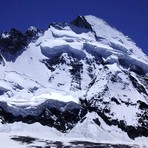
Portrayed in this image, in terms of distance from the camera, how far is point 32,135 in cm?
17612

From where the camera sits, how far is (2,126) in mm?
182375

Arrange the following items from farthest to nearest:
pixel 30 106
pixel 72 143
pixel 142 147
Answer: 1. pixel 30 106
2. pixel 142 147
3. pixel 72 143

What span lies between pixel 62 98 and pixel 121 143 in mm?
35864

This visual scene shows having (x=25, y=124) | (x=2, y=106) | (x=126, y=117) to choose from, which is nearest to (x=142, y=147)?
(x=126, y=117)

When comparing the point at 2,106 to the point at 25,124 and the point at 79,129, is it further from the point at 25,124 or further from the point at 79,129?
the point at 79,129

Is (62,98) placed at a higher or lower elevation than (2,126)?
higher

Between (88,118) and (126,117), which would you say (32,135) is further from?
(126,117)

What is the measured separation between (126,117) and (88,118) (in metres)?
18.2

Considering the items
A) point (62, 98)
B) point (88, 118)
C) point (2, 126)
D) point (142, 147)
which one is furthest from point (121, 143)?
point (2, 126)

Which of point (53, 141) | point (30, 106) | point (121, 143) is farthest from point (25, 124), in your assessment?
point (121, 143)

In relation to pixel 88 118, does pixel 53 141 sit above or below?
below

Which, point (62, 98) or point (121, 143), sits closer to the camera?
point (121, 143)

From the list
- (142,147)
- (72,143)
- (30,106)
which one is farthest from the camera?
(30,106)

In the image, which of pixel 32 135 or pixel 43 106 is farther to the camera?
pixel 43 106
